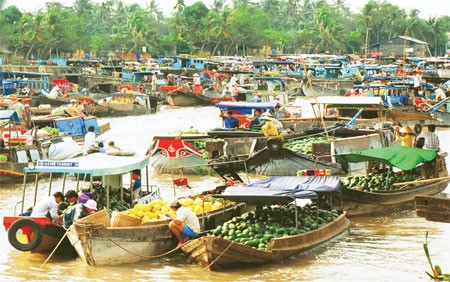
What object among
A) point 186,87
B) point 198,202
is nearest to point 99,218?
point 198,202

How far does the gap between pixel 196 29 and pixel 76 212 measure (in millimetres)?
67373

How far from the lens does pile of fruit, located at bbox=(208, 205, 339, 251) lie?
11664 mm

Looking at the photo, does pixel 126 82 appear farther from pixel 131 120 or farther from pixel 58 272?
pixel 58 272

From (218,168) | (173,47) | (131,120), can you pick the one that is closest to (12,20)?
(173,47)

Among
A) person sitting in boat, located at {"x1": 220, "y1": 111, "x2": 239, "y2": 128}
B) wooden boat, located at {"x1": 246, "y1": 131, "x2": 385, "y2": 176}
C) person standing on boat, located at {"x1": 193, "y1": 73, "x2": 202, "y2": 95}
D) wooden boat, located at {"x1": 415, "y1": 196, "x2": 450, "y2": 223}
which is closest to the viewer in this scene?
wooden boat, located at {"x1": 415, "y1": 196, "x2": 450, "y2": 223}

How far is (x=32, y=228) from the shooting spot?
38.4 ft

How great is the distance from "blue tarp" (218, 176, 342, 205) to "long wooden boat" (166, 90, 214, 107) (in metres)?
27.4

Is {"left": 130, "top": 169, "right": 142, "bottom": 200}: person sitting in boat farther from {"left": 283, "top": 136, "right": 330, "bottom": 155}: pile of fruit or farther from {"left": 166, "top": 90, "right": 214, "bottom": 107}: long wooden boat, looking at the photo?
{"left": 166, "top": 90, "right": 214, "bottom": 107}: long wooden boat

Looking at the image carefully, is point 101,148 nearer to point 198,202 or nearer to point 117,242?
point 198,202

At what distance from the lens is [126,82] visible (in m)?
43.2

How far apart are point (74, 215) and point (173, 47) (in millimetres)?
65488

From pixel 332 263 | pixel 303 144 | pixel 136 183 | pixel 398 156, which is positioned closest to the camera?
pixel 332 263

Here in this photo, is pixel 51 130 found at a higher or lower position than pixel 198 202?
higher

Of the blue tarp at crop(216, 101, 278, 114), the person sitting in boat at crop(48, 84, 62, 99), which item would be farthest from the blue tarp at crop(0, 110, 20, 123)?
the person sitting in boat at crop(48, 84, 62, 99)
